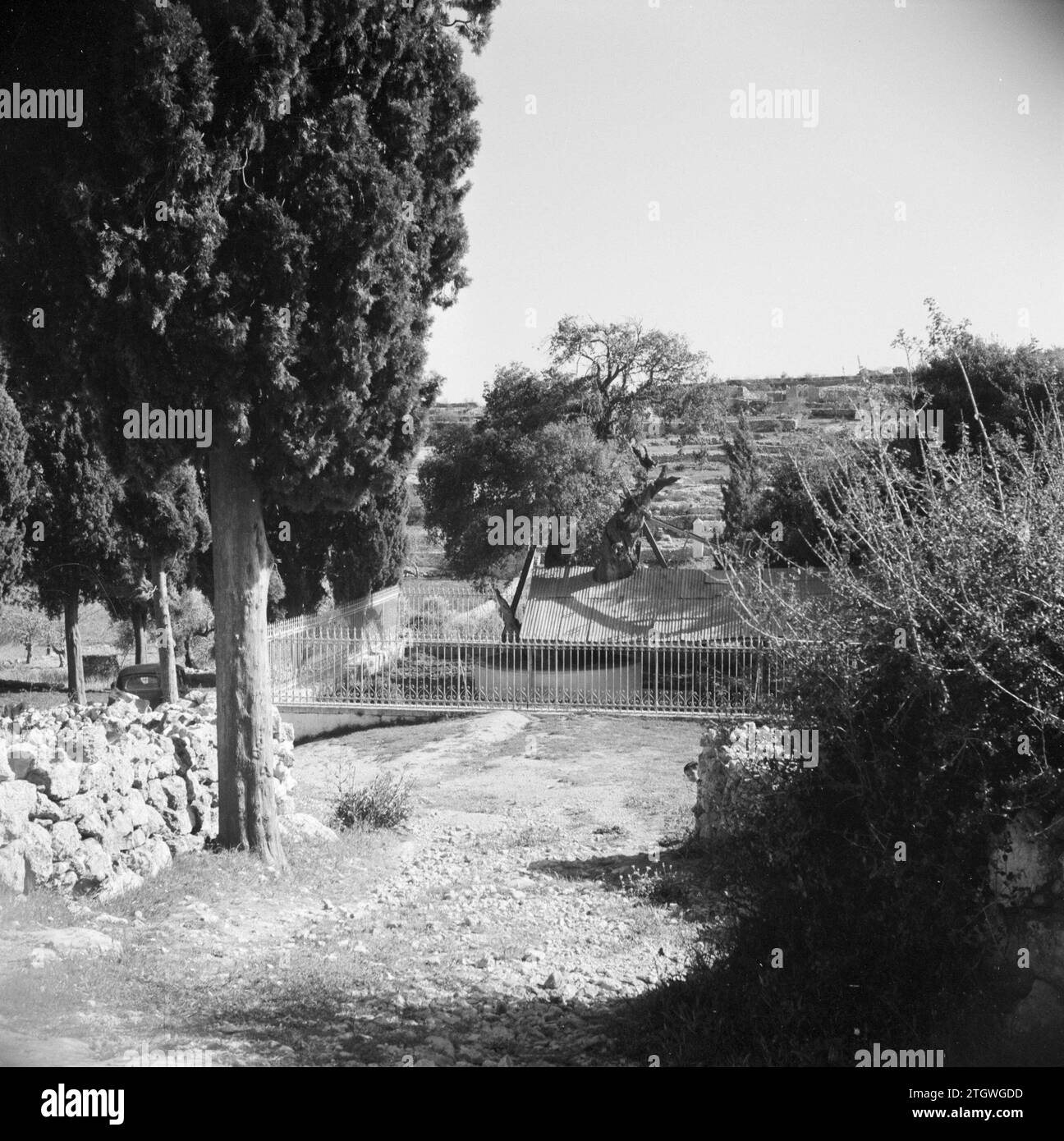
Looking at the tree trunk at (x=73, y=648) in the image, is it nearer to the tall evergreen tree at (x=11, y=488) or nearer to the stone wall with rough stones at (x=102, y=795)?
the tall evergreen tree at (x=11, y=488)

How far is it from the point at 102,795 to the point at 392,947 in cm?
271

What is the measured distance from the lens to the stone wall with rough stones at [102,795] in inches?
290

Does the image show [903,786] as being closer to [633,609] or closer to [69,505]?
[633,609]

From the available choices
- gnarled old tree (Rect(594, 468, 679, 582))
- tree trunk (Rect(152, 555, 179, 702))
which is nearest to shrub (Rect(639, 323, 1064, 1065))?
tree trunk (Rect(152, 555, 179, 702))

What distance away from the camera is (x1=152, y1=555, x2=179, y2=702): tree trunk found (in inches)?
738

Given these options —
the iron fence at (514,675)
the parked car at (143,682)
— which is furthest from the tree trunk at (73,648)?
the iron fence at (514,675)

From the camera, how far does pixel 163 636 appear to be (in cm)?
1878

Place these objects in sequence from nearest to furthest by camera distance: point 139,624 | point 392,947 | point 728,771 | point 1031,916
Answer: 1. point 1031,916
2. point 392,947
3. point 728,771
4. point 139,624

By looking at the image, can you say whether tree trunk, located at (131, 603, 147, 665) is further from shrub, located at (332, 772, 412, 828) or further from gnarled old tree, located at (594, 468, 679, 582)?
shrub, located at (332, 772, 412, 828)

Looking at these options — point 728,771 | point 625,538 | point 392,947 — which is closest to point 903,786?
point 728,771

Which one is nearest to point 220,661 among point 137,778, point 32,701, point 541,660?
point 137,778

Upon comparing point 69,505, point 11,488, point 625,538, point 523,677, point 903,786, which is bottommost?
point 523,677

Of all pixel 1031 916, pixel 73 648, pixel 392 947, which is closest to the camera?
pixel 1031 916

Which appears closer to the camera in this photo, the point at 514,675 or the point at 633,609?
the point at 514,675
